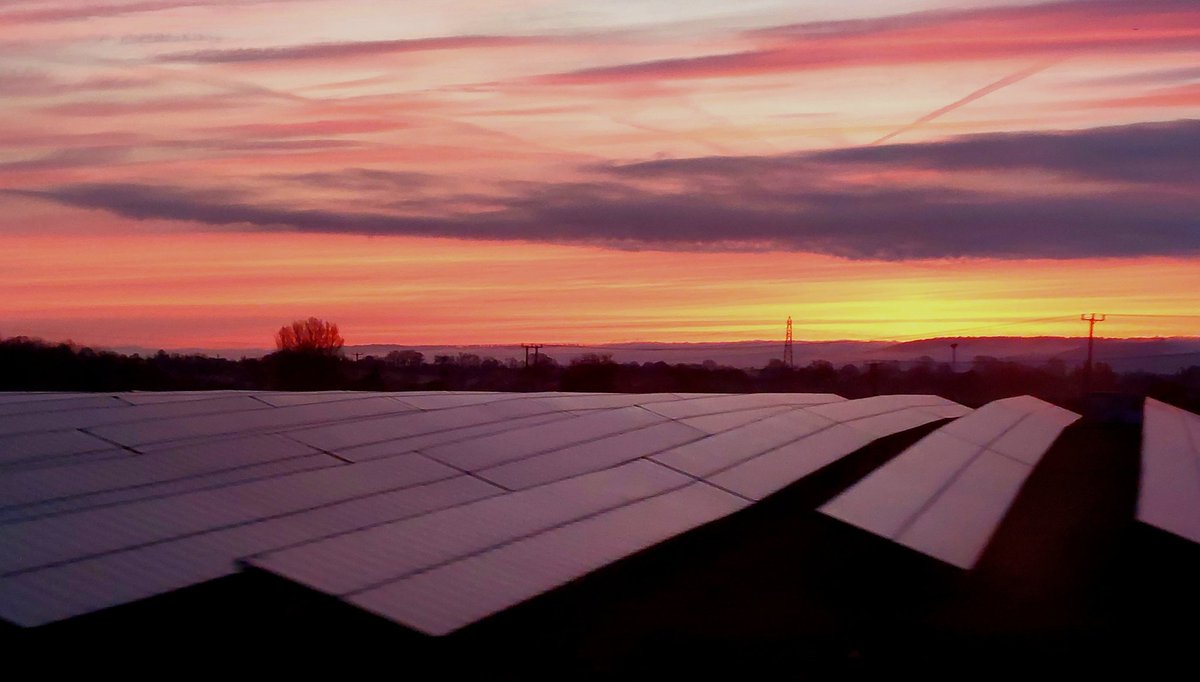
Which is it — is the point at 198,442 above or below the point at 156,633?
above

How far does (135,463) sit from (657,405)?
38.7ft

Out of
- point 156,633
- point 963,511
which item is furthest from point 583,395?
point 156,633

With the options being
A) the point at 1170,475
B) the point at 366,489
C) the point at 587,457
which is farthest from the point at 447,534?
the point at 1170,475

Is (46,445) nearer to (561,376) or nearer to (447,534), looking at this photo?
(447,534)

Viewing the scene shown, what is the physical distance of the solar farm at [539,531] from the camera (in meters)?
9.93

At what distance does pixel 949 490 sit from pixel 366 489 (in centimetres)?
741

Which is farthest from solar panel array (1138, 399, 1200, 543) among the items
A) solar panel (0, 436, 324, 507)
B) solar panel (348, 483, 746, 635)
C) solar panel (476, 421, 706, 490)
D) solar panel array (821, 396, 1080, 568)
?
solar panel (0, 436, 324, 507)

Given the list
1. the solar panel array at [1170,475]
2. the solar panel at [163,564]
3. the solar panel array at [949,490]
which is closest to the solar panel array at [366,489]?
the solar panel at [163,564]

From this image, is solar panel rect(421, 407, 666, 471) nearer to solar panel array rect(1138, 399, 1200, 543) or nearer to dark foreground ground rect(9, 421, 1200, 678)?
dark foreground ground rect(9, 421, 1200, 678)

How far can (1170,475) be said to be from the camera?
18.0 metres

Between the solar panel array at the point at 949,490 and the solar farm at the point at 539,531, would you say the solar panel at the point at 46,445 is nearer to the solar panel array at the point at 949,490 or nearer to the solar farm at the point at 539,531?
the solar farm at the point at 539,531

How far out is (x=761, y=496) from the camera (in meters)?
16.0

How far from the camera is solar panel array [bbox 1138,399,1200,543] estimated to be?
1317 cm

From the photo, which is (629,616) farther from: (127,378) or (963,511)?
(127,378)
